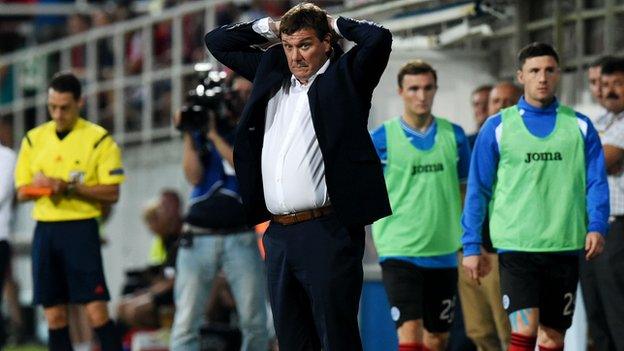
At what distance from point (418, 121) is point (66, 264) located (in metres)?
2.74

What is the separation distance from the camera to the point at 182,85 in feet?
65.3

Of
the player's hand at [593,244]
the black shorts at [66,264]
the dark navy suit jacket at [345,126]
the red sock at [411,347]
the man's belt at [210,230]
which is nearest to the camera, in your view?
the dark navy suit jacket at [345,126]

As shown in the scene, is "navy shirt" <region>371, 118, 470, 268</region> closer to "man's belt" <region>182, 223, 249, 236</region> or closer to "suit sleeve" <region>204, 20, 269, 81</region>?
"man's belt" <region>182, 223, 249, 236</region>

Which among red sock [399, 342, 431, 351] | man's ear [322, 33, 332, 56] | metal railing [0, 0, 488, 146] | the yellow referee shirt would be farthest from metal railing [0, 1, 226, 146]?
man's ear [322, 33, 332, 56]

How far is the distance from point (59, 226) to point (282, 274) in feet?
12.7

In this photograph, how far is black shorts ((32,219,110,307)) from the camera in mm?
12484

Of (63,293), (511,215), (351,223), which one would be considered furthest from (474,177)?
(63,293)

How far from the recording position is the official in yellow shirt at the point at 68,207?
12.5 m

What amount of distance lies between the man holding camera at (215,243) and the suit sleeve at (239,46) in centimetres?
290

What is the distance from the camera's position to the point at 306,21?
29.1 feet

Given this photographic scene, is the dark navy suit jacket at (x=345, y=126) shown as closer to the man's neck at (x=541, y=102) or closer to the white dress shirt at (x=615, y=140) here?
the man's neck at (x=541, y=102)

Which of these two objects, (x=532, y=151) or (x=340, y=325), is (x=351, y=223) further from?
(x=532, y=151)

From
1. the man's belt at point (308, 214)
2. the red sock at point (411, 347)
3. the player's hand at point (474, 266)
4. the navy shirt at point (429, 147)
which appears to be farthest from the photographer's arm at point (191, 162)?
the man's belt at point (308, 214)

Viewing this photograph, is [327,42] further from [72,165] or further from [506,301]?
[72,165]
